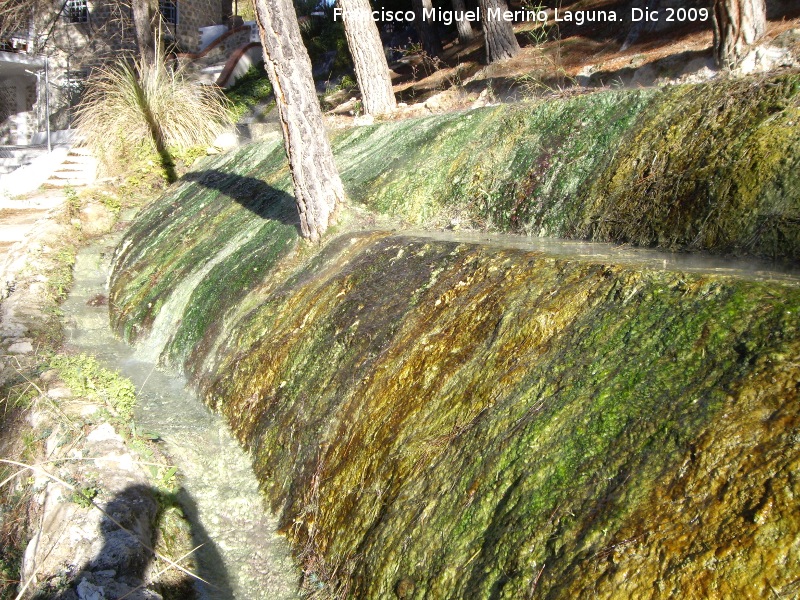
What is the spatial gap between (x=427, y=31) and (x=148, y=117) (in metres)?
6.95

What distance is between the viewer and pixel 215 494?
4.87 meters

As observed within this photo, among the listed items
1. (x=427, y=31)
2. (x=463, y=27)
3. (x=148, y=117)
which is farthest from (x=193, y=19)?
(x=148, y=117)

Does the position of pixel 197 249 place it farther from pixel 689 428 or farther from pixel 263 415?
pixel 689 428

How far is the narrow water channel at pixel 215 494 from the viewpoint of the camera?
13.5 ft

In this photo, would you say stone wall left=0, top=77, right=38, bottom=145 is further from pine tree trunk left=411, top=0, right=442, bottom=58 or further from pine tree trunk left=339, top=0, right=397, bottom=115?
pine tree trunk left=339, top=0, right=397, bottom=115

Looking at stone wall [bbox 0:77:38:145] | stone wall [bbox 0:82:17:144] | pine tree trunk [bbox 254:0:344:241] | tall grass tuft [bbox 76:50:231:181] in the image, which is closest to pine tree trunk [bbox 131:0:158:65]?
tall grass tuft [bbox 76:50:231:181]

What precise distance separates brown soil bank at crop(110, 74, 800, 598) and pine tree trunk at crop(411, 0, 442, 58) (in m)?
10.1

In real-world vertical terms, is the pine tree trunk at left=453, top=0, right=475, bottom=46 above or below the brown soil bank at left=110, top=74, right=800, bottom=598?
above

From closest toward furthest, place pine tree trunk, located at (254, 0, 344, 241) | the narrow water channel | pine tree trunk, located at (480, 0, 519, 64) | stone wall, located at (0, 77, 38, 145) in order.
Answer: the narrow water channel < pine tree trunk, located at (254, 0, 344, 241) < pine tree trunk, located at (480, 0, 519, 64) < stone wall, located at (0, 77, 38, 145)

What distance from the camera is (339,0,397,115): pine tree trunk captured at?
1134cm

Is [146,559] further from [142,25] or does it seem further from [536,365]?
[142,25]

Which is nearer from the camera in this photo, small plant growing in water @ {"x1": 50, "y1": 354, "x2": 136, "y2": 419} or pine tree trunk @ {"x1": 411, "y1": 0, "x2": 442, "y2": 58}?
small plant growing in water @ {"x1": 50, "y1": 354, "x2": 136, "y2": 419}

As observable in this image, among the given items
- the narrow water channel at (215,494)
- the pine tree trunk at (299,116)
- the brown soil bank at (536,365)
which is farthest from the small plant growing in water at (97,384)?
the pine tree trunk at (299,116)

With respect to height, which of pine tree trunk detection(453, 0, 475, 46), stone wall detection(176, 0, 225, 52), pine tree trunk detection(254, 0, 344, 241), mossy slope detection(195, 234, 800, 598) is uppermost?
stone wall detection(176, 0, 225, 52)
